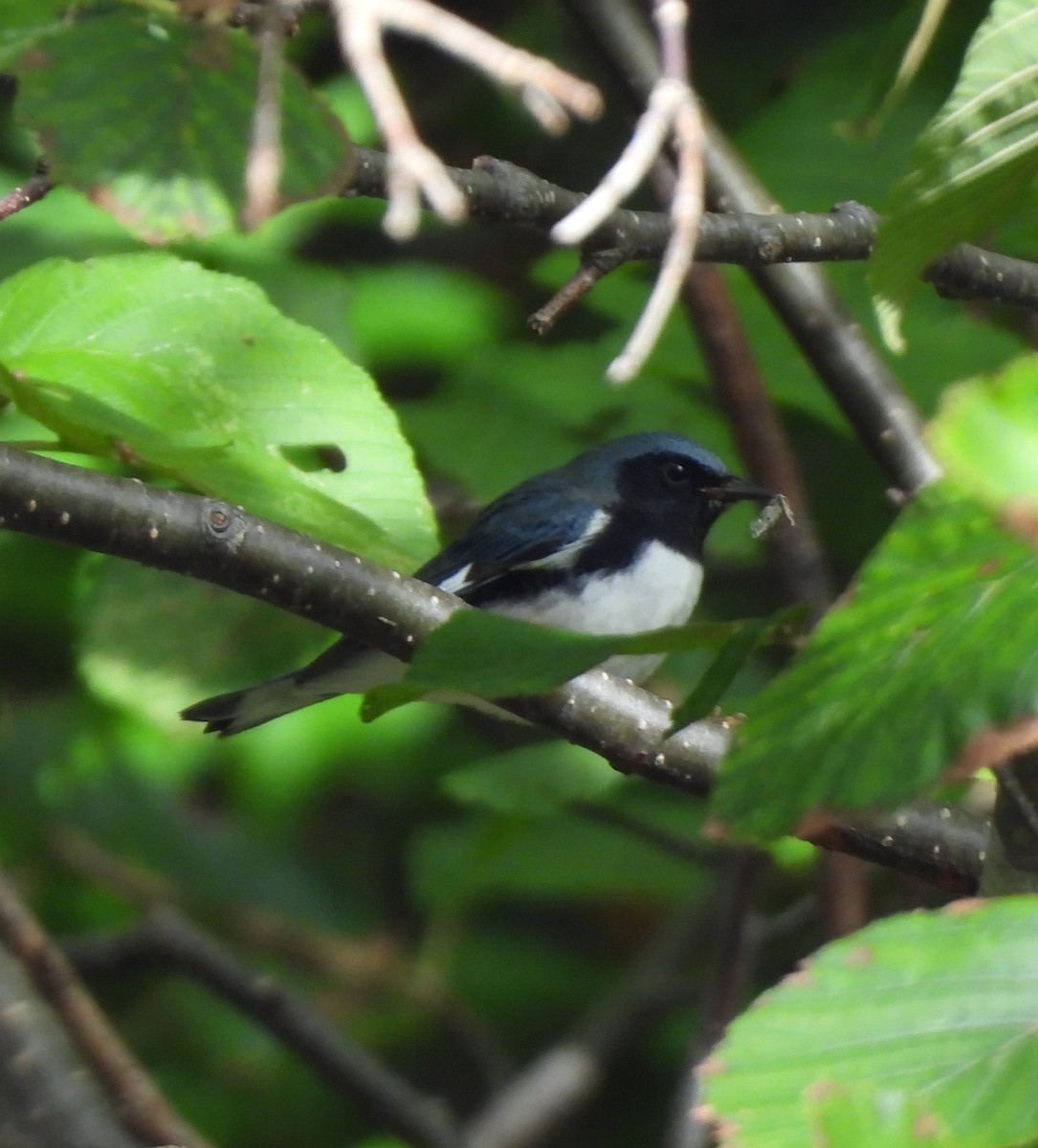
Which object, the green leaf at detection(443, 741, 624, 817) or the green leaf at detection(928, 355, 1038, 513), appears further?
the green leaf at detection(443, 741, 624, 817)

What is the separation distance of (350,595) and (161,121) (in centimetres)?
54

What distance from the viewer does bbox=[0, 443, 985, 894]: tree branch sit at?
5.46ft

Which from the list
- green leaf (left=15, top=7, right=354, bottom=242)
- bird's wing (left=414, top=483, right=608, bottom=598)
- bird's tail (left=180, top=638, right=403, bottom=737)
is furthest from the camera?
bird's wing (left=414, top=483, right=608, bottom=598)

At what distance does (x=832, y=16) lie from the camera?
15.0 ft

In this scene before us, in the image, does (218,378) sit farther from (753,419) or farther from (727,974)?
(727,974)

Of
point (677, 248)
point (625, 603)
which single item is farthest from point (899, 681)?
point (625, 603)

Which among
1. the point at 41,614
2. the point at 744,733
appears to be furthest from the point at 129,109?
the point at 41,614

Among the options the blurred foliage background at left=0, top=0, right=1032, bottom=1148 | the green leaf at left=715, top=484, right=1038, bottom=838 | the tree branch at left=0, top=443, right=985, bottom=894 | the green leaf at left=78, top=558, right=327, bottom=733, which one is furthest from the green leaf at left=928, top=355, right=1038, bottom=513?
the green leaf at left=78, top=558, right=327, bottom=733

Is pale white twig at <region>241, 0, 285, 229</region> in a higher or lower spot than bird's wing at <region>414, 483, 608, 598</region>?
higher

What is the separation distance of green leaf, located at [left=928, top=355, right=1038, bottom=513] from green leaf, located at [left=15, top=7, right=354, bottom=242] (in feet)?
A: 2.30

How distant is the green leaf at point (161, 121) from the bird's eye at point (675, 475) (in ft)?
8.96

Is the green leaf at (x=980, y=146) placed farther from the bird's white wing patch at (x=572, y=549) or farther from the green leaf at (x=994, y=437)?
the bird's white wing patch at (x=572, y=549)

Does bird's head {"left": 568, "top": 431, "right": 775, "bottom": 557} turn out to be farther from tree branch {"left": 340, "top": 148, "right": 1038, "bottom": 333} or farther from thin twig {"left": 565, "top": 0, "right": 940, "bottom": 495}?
tree branch {"left": 340, "top": 148, "right": 1038, "bottom": 333}

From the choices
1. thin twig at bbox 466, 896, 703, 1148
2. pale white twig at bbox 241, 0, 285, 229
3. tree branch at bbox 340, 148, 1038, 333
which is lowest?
thin twig at bbox 466, 896, 703, 1148
